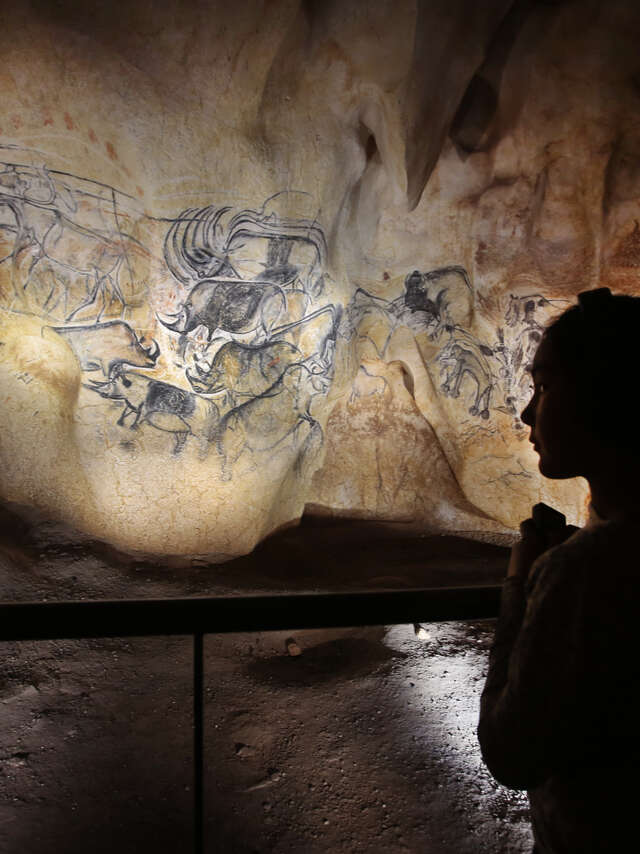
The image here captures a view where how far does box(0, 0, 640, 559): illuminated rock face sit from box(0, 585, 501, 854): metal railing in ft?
13.5

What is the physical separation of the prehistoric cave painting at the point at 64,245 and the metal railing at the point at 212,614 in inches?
164

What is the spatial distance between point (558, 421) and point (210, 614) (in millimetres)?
883

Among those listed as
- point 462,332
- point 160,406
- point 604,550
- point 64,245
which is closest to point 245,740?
point 604,550

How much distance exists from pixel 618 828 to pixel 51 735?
3044 millimetres

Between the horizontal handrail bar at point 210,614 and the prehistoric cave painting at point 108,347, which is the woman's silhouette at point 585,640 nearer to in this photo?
the horizontal handrail bar at point 210,614

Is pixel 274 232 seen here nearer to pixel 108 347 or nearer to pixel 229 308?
pixel 229 308

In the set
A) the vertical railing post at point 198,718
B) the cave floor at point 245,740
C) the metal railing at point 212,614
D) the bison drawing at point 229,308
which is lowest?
the cave floor at point 245,740

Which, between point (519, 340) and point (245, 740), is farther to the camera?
point (519, 340)

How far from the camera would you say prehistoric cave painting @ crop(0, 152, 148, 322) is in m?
4.39

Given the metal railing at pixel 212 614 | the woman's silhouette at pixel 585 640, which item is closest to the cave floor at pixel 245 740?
the metal railing at pixel 212 614

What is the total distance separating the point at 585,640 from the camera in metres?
0.85

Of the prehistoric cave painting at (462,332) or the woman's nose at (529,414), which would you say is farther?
the prehistoric cave painting at (462,332)

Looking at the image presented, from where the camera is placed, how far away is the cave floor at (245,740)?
242 centimetres

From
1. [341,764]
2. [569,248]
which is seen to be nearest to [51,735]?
[341,764]
